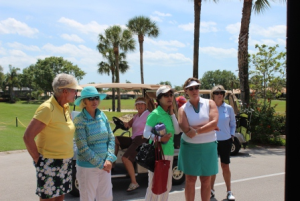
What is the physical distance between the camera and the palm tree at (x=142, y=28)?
3297 cm

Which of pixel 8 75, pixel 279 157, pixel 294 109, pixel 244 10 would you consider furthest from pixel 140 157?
pixel 8 75

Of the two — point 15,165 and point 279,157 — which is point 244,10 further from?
point 15,165

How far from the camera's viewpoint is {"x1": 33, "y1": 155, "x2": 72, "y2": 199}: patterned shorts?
3225 mm

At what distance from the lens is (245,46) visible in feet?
44.1

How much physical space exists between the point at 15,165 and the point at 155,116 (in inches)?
217

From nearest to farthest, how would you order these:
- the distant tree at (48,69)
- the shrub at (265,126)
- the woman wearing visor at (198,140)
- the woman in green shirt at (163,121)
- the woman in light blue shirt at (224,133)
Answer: the woman in green shirt at (163,121), the woman wearing visor at (198,140), the woman in light blue shirt at (224,133), the shrub at (265,126), the distant tree at (48,69)

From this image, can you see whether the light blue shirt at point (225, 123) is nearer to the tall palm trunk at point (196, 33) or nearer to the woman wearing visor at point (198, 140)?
the woman wearing visor at point (198, 140)

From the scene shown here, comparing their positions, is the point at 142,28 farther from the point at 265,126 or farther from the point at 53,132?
the point at 53,132

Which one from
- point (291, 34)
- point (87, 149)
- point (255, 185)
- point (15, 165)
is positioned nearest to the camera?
point (291, 34)

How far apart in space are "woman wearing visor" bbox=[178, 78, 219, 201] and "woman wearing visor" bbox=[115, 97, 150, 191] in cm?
157

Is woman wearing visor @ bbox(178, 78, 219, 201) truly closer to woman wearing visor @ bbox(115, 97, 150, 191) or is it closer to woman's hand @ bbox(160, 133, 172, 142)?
woman's hand @ bbox(160, 133, 172, 142)

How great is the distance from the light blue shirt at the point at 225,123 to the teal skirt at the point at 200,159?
100 centimetres

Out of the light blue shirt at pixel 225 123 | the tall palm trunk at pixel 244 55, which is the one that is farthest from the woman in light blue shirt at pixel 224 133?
the tall palm trunk at pixel 244 55

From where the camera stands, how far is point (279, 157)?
962cm
